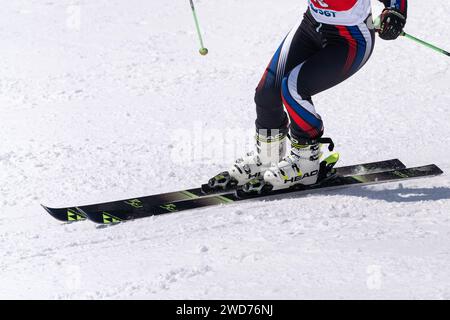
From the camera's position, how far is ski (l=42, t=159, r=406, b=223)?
5.55 m

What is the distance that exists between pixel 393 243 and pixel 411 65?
4.80m

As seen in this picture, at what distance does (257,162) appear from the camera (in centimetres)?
599

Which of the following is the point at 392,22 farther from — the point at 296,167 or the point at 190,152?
the point at 190,152

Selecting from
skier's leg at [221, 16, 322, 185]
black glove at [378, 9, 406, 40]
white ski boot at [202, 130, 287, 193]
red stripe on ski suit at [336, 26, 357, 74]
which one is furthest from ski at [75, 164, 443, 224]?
black glove at [378, 9, 406, 40]

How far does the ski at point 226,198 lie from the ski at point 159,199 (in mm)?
15

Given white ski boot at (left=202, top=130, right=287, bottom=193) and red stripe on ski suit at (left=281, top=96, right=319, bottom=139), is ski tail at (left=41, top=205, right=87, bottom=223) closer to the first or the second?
white ski boot at (left=202, top=130, right=287, bottom=193)

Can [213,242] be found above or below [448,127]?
below

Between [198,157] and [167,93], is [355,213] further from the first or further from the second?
[167,93]

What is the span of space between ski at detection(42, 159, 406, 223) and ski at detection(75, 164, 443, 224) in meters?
0.02

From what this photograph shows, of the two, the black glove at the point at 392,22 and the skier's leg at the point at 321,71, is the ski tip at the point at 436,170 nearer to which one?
the skier's leg at the point at 321,71

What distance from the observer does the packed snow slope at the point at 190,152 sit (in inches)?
167

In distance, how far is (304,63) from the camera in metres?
5.46

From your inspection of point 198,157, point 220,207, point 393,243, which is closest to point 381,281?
point 393,243
